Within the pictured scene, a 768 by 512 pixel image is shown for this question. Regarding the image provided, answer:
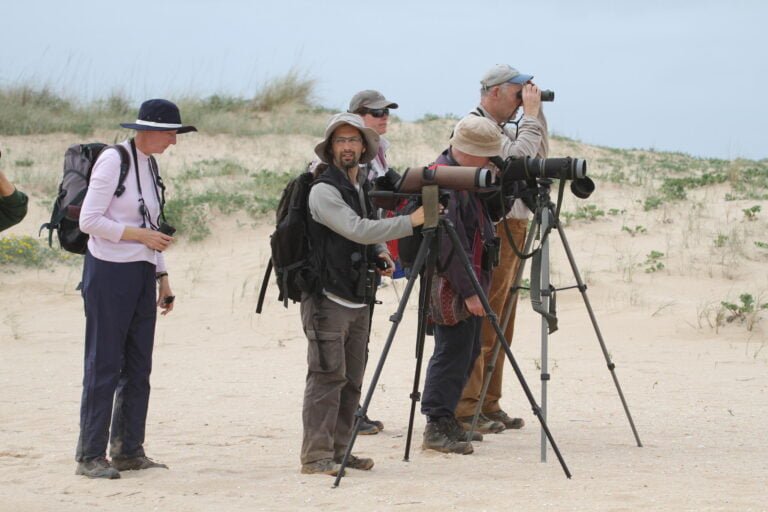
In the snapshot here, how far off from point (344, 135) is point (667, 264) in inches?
289

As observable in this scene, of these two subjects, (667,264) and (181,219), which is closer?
(667,264)

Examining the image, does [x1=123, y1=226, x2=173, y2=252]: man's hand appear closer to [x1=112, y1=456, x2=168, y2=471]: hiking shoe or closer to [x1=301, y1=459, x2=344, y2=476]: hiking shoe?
[x1=112, y1=456, x2=168, y2=471]: hiking shoe

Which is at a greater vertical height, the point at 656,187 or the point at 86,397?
the point at 656,187

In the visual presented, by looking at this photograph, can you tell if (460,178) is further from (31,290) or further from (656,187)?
(656,187)

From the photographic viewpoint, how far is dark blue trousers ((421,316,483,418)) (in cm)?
575

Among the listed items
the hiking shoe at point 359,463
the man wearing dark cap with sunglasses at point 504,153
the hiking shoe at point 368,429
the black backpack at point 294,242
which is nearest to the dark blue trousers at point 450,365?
the man wearing dark cap with sunglasses at point 504,153

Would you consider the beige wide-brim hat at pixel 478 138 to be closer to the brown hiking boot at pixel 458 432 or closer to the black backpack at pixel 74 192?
the brown hiking boot at pixel 458 432

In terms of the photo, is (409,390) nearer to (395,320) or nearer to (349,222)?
(395,320)

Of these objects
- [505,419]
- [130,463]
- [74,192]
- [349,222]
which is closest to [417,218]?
[349,222]

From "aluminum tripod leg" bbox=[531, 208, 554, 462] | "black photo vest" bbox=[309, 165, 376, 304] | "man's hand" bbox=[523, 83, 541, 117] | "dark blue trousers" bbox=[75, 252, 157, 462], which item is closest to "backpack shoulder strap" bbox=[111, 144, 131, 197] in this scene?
"dark blue trousers" bbox=[75, 252, 157, 462]

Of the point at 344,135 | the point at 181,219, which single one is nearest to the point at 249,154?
the point at 181,219

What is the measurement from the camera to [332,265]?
16.8 ft

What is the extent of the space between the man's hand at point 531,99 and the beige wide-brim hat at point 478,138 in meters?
0.54

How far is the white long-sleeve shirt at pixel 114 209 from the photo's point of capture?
5.08 m
